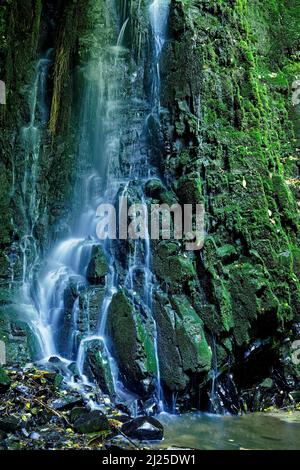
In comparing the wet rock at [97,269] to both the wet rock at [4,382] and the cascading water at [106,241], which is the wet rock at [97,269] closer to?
the cascading water at [106,241]

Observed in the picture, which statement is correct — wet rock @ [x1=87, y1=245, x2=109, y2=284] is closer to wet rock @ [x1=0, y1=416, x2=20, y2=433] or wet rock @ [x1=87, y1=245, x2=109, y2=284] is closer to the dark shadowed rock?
the dark shadowed rock

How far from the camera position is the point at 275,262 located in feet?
29.1

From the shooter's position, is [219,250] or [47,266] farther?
[47,266]

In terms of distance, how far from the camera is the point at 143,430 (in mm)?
5996

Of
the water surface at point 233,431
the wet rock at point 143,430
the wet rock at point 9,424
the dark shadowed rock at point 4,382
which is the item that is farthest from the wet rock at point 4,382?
the water surface at point 233,431

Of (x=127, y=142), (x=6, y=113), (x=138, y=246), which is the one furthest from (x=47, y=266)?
(x=6, y=113)

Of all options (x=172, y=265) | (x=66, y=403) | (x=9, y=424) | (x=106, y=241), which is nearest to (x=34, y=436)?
(x=9, y=424)

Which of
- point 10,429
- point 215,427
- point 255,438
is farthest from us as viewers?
point 215,427

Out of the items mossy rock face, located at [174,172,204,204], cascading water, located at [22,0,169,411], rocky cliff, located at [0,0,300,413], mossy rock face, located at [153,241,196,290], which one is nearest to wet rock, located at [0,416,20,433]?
cascading water, located at [22,0,169,411]

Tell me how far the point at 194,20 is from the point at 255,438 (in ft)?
27.0

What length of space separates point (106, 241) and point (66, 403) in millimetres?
3597

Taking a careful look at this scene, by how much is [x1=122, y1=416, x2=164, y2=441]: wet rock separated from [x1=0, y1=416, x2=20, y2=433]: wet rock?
4.56 feet

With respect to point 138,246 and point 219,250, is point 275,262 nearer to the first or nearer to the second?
point 219,250

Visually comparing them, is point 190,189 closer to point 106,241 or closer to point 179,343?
point 106,241
